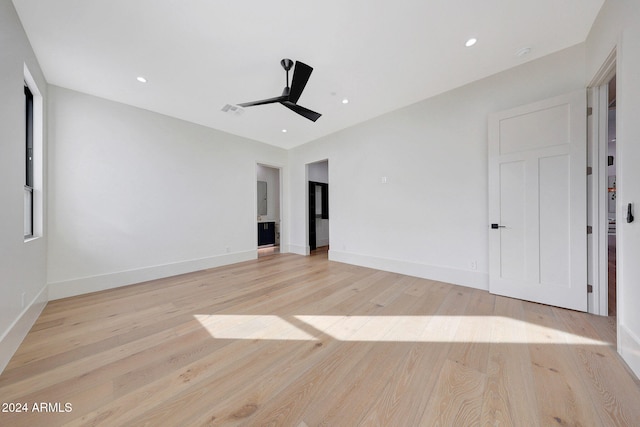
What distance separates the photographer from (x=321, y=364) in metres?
1.56

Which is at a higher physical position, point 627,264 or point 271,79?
point 271,79

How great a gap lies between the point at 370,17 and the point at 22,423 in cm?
358

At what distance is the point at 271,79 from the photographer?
2.82 metres

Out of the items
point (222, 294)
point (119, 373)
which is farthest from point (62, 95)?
point (119, 373)

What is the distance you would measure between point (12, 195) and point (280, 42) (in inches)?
105

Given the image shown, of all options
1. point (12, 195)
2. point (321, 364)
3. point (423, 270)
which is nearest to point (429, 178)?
point (423, 270)

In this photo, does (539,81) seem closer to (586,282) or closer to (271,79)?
(586,282)

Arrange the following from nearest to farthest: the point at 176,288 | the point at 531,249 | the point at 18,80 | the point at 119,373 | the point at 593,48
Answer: the point at 119,373 → the point at 18,80 → the point at 593,48 → the point at 531,249 → the point at 176,288

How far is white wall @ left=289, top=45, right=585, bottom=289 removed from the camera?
2.79m

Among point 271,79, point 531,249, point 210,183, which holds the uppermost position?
point 271,79

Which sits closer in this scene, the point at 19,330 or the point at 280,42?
the point at 19,330

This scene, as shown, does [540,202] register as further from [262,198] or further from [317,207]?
[262,198]

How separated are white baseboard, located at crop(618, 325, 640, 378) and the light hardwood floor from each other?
6 centimetres

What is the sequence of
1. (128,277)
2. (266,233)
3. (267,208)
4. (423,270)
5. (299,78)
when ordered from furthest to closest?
1. (267,208)
2. (266,233)
3. (423,270)
4. (128,277)
5. (299,78)
